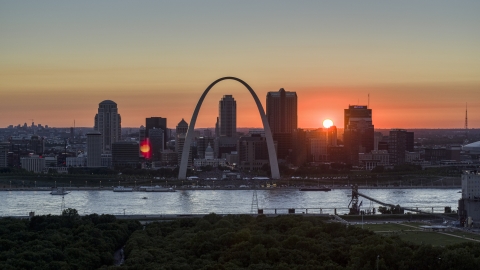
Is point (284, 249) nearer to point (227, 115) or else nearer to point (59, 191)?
point (59, 191)

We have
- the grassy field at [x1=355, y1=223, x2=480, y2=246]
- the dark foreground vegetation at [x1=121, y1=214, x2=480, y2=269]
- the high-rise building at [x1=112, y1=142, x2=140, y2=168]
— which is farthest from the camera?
the high-rise building at [x1=112, y1=142, x2=140, y2=168]

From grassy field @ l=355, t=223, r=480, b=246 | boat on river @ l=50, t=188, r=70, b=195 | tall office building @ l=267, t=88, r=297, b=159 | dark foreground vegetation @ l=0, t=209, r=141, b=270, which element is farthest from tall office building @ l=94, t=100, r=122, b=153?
grassy field @ l=355, t=223, r=480, b=246

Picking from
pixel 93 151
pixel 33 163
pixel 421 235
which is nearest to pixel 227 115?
pixel 93 151

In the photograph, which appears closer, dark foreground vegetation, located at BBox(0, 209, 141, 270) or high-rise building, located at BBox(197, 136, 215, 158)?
dark foreground vegetation, located at BBox(0, 209, 141, 270)

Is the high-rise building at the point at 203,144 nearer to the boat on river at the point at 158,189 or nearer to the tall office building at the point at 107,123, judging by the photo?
the tall office building at the point at 107,123

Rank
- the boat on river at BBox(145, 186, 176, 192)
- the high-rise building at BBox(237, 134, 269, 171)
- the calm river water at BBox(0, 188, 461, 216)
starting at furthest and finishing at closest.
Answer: the high-rise building at BBox(237, 134, 269, 171) → the boat on river at BBox(145, 186, 176, 192) → the calm river water at BBox(0, 188, 461, 216)

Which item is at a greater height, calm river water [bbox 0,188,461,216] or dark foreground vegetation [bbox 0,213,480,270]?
calm river water [bbox 0,188,461,216]

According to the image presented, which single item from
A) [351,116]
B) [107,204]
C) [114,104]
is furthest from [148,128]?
[107,204]

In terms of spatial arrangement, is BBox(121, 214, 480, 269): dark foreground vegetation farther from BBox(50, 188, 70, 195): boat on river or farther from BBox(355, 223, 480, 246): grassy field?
BBox(50, 188, 70, 195): boat on river

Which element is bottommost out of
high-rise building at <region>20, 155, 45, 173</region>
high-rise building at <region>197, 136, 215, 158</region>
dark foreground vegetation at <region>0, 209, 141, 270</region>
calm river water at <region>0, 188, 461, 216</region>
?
dark foreground vegetation at <region>0, 209, 141, 270</region>
